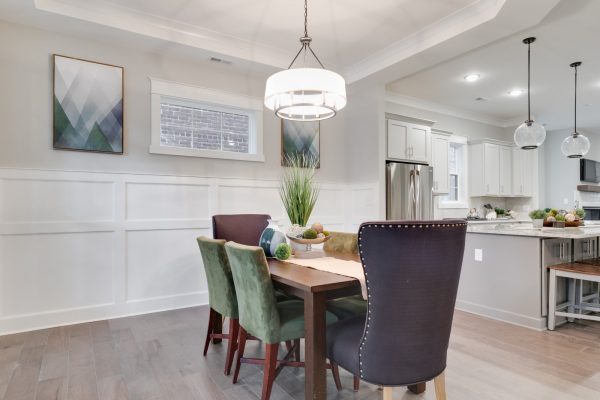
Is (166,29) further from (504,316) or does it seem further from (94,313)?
(504,316)

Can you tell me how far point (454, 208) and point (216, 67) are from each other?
15.5 ft

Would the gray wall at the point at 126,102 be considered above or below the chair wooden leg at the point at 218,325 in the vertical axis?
above

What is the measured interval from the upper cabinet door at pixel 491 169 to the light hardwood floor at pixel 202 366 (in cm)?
365

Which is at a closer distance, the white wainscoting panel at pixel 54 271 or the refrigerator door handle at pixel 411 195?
the white wainscoting panel at pixel 54 271

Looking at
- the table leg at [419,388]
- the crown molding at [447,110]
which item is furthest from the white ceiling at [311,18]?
the table leg at [419,388]

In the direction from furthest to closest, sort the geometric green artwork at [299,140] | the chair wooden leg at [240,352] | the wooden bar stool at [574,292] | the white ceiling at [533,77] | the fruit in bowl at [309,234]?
the geometric green artwork at [299,140], the white ceiling at [533,77], the wooden bar stool at [574,292], the fruit in bowl at [309,234], the chair wooden leg at [240,352]

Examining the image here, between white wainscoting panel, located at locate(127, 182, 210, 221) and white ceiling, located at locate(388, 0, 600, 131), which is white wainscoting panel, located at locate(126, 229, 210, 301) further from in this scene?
white ceiling, located at locate(388, 0, 600, 131)

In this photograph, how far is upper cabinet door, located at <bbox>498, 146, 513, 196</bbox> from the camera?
6582mm

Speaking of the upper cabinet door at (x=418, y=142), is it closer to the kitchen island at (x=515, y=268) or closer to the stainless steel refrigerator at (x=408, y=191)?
the stainless steel refrigerator at (x=408, y=191)

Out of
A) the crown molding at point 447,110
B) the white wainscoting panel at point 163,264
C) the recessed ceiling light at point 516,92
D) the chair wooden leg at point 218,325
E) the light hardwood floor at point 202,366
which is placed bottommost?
the light hardwood floor at point 202,366

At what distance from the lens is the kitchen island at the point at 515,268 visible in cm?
302

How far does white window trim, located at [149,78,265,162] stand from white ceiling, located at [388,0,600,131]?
2.20m

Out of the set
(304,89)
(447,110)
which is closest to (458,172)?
(447,110)

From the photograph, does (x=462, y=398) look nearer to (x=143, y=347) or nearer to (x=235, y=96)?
(x=143, y=347)
